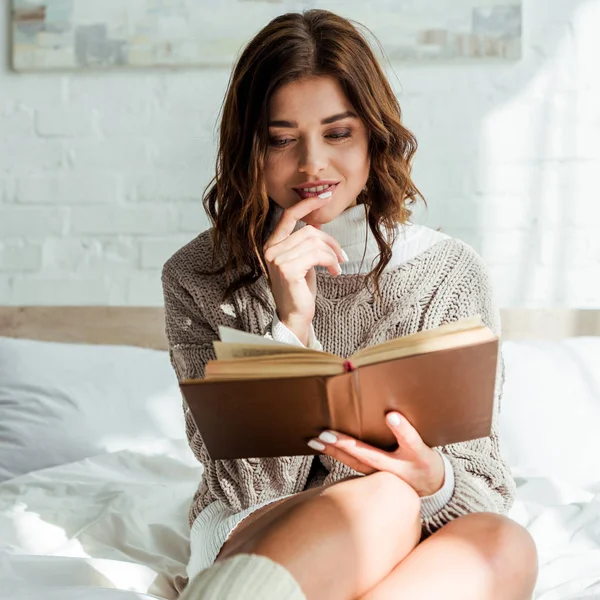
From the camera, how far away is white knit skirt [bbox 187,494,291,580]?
1.29 meters

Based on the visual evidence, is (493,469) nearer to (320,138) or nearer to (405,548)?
(405,548)

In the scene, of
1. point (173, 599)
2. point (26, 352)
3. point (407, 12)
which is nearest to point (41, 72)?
point (26, 352)

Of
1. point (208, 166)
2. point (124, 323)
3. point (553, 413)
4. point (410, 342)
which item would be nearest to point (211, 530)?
point (410, 342)

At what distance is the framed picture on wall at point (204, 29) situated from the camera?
2.40 m

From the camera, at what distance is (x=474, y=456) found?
4.47 ft

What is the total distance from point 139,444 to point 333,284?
0.80 m

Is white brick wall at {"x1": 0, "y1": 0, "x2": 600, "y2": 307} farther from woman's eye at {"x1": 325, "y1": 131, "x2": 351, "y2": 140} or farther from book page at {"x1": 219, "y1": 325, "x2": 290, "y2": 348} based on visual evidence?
book page at {"x1": 219, "y1": 325, "x2": 290, "y2": 348}

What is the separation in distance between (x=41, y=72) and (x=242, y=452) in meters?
1.79

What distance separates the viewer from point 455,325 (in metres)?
1.01

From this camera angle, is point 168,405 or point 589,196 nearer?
point 168,405

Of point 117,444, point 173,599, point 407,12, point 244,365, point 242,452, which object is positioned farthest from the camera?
point 407,12

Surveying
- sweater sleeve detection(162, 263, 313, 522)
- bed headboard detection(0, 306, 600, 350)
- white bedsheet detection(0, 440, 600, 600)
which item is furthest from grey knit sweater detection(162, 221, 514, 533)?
bed headboard detection(0, 306, 600, 350)

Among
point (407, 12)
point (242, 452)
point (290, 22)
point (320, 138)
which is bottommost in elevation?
point (242, 452)

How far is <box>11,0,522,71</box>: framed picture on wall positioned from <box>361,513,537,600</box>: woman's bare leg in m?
1.60
